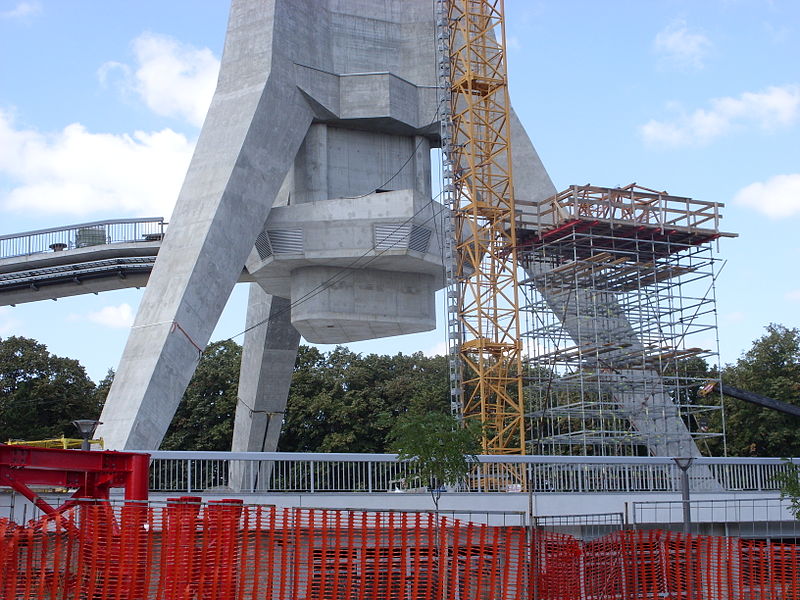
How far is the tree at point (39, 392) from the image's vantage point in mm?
51219

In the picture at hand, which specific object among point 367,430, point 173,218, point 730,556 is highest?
point 173,218

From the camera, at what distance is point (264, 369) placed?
3925cm

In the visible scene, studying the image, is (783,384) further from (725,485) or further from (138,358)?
(138,358)

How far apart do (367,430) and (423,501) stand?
109 ft

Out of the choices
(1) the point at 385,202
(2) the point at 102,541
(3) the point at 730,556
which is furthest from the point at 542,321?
(2) the point at 102,541

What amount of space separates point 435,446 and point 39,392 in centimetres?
3705

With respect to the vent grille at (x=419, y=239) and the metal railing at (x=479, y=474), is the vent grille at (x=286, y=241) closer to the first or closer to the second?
the vent grille at (x=419, y=239)

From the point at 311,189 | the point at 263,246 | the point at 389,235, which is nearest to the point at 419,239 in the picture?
the point at 389,235

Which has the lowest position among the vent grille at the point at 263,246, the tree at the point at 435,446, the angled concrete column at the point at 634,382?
the tree at the point at 435,446

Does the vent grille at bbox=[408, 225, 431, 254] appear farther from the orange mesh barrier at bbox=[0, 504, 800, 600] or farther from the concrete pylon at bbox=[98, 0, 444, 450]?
the orange mesh barrier at bbox=[0, 504, 800, 600]

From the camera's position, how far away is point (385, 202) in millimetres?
31031

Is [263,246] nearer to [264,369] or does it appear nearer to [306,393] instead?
[264,369]

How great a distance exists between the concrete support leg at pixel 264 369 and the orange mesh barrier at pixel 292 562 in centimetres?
2174

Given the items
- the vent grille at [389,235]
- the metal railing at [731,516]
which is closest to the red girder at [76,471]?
the metal railing at [731,516]
